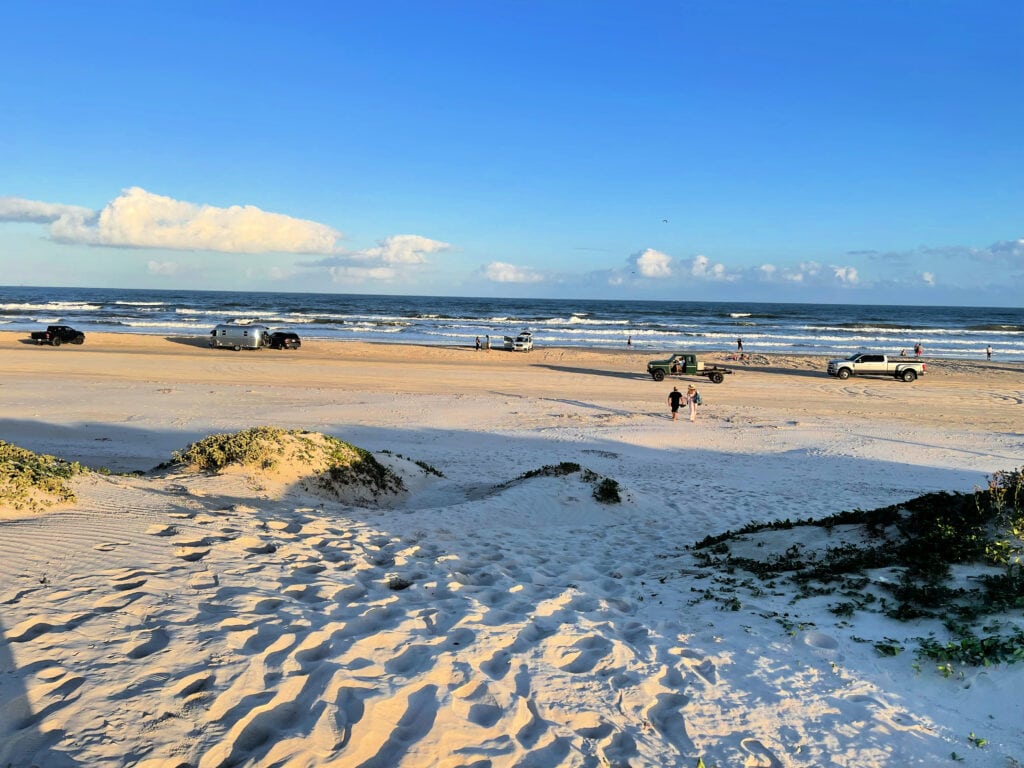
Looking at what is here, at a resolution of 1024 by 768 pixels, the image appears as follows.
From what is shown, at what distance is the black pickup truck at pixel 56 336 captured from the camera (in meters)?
43.1

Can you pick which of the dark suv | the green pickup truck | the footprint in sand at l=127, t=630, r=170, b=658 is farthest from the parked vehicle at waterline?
the footprint in sand at l=127, t=630, r=170, b=658

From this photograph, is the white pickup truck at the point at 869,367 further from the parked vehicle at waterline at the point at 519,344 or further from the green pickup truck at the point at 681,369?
the parked vehicle at waterline at the point at 519,344

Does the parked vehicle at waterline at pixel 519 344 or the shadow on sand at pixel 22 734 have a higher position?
the parked vehicle at waterline at pixel 519 344

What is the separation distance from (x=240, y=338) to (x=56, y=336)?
12.6m

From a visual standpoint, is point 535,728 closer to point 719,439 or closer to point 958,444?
point 719,439

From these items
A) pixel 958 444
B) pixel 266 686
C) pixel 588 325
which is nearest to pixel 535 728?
pixel 266 686

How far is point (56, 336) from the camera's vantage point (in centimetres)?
4322

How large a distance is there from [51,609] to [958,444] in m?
22.9

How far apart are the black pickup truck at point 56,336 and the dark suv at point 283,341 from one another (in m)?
13.6

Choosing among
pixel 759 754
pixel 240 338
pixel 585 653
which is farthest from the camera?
pixel 240 338

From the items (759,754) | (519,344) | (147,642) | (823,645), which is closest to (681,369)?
(519,344)

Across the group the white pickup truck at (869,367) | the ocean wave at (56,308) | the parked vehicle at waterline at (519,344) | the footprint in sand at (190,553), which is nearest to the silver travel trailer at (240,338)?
the parked vehicle at waterline at (519,344)

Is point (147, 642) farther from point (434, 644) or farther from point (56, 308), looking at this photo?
point (56, 308)

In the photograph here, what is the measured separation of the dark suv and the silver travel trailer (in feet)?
1.82
